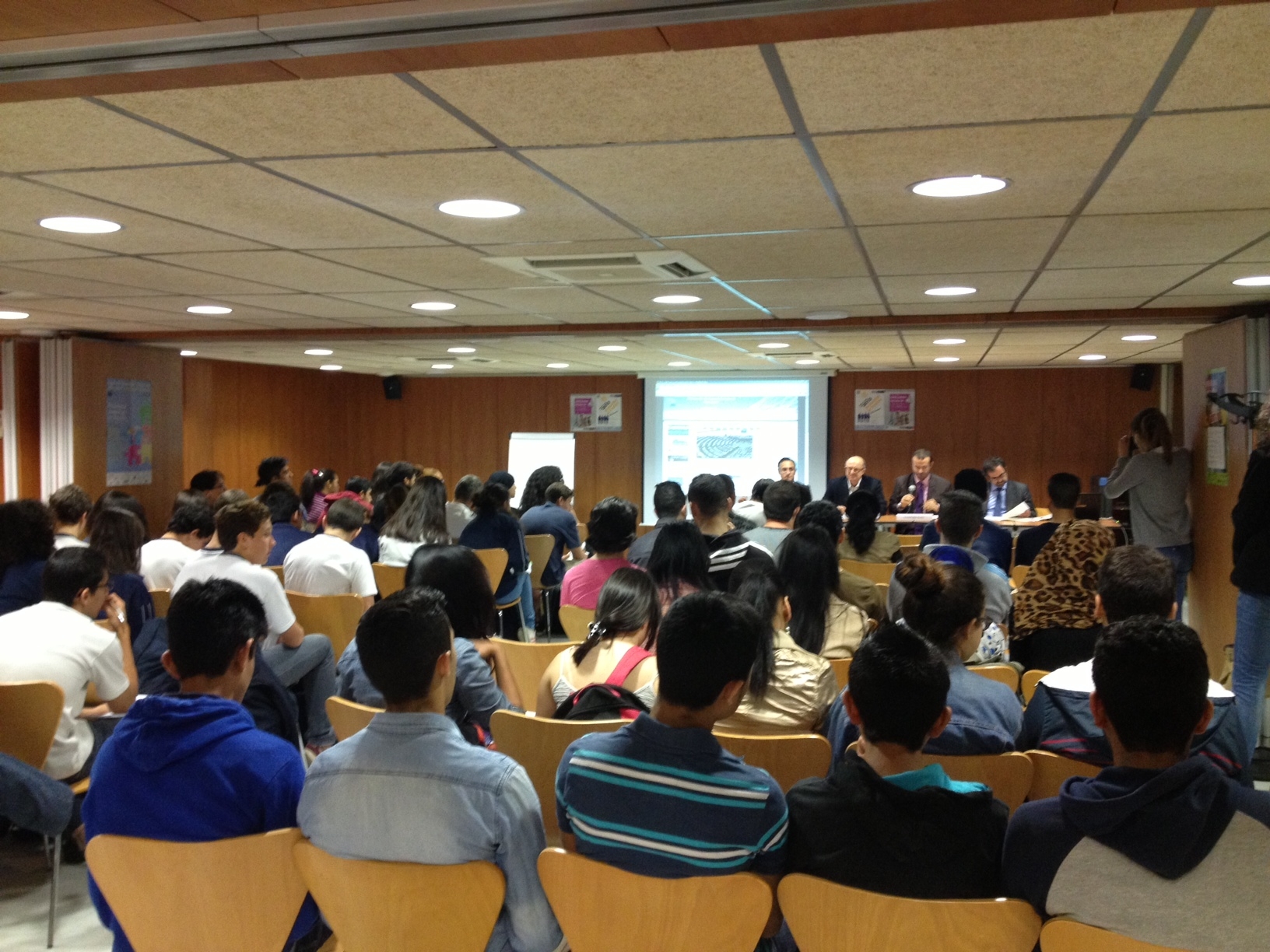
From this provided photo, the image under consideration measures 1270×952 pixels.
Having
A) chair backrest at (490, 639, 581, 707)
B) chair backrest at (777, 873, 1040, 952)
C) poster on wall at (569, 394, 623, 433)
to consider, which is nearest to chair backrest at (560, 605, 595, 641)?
chair backrest at (490, 639, 581, 707)

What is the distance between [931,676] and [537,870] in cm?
84

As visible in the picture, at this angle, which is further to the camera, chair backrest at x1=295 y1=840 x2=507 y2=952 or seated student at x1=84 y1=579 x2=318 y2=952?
seated student at x1=84 y1=579 x2=318 y2=952

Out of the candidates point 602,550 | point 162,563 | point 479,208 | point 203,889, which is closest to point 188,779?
point 203,889

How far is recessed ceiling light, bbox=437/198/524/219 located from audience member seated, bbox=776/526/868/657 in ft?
5.25

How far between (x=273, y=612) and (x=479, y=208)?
1.91 m

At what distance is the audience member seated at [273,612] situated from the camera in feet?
13.5

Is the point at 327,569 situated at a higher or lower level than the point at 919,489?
lower

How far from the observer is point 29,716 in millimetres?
3029

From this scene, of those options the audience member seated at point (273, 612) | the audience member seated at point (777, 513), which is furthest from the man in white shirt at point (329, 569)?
the audience member seated at point (777, 513)

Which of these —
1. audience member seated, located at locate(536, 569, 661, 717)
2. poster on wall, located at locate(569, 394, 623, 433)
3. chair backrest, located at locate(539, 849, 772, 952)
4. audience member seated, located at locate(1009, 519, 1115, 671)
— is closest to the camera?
chair backrest, located at locate(539, 849, 772, 952)

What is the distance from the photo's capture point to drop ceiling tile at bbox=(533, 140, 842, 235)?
2.63 metres

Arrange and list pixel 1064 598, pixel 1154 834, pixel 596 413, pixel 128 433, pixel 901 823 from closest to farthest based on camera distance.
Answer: pixel 1154 834 → pixel 901 823 → pixel 1064 598 → pixel 128 433 → pixel 596 413

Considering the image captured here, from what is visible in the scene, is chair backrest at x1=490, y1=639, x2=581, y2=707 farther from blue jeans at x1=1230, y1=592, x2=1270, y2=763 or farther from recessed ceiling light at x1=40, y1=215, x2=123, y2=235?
blue jeans at x1=1230, y1=592, x2=1270, y2=763

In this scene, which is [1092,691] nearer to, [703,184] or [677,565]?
[703,184]
